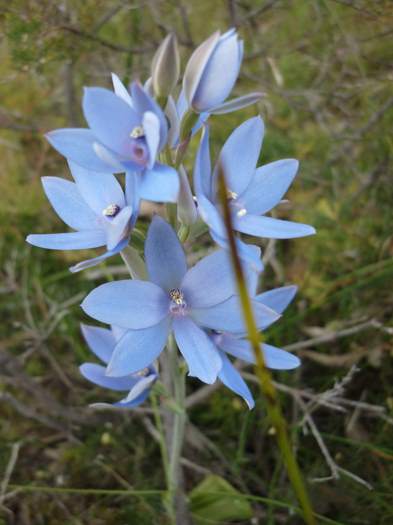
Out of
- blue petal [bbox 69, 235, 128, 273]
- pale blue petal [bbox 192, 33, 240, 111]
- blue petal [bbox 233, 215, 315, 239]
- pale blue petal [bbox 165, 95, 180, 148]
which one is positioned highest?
pale blue petal [bbox 192, 33, 240, 111]

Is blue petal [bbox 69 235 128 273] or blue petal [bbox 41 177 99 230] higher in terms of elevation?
blue petal [bbox 41 177 99 230]

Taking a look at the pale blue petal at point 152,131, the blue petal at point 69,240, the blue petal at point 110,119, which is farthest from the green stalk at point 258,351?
the blue petal at point 69,240

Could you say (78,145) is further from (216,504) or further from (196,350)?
(216,504)

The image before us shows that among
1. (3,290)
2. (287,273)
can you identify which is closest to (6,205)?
(3,290)

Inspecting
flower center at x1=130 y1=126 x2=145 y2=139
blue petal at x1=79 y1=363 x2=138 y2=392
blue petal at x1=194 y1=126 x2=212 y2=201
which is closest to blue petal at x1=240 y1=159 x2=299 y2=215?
blue petal at x1=194 y1=126 x2=212 y2=201

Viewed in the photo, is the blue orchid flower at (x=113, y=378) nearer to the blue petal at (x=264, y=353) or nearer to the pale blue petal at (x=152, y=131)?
the blue petal at (x=264, y=353)

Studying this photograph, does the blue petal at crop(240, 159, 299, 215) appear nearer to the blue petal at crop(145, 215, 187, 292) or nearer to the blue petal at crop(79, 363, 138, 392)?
the blue petal at crop(145, 215, 187, 292)

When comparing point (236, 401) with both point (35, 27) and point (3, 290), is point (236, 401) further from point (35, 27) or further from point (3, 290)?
point (35, 27)
